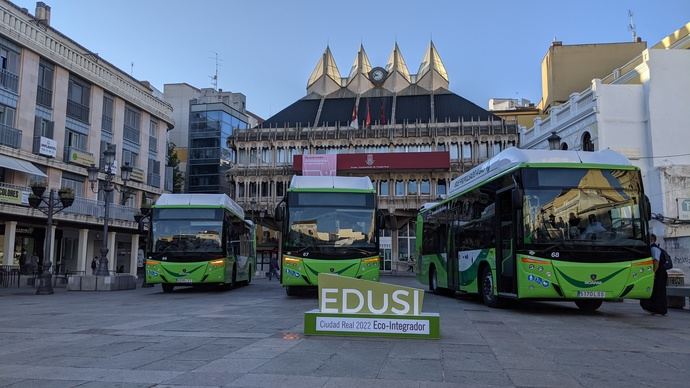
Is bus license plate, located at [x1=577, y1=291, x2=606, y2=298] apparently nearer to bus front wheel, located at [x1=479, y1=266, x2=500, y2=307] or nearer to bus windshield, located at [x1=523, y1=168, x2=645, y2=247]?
bus windshield, located at [x1=523, y1=168, x2=645, y2=247]

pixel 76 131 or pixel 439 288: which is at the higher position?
pixel 76 131

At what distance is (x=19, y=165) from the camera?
100 feet

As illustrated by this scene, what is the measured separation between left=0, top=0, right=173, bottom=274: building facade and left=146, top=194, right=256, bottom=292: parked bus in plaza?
18.9 ft

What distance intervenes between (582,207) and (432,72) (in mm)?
60171

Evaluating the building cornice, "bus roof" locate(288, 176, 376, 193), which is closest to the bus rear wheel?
"bus roof" locate(288, 176, 376, 193)

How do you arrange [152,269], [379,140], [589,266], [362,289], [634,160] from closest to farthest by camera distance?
[362,289] < [589,266] < [152,269] < [634,160] < [379,140]

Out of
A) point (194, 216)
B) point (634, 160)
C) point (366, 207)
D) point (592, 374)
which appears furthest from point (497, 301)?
point (634, 160)

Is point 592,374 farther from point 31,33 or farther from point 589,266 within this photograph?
point 31,33

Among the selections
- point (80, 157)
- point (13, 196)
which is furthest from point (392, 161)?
point (13, 196)

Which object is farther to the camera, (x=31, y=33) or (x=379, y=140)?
(x=379, y=140)

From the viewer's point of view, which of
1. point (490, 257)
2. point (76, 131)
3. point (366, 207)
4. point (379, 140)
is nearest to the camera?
point (490, 257)

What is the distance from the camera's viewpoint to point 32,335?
876cm

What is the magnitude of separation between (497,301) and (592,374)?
800 cm

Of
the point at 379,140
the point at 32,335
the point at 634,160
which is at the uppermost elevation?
the point at 379,140
